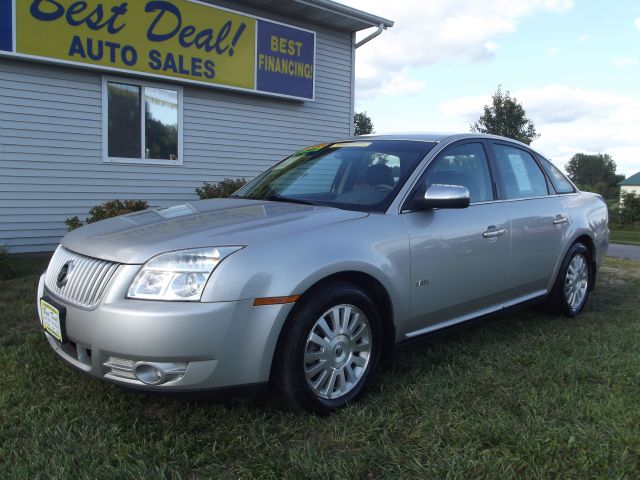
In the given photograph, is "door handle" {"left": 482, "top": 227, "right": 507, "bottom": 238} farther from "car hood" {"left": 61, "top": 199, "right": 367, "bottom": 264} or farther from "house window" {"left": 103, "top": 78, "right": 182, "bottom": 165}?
"house window" {"left": 103, "top": 78, "right": 182, "bottom": 165}

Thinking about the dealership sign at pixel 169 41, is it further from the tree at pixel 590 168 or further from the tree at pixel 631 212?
the tree at pixel 590 168

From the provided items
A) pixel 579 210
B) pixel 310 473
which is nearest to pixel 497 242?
pixel 579 210

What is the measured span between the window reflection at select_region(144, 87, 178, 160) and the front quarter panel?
274 inches

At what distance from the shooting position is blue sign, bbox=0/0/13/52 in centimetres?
730

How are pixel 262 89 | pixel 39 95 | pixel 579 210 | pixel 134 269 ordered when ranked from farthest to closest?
pixel 262 89 → pixel 39 95 → pixel 579 210 → pixel 134 269

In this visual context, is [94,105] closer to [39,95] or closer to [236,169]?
[39,95]

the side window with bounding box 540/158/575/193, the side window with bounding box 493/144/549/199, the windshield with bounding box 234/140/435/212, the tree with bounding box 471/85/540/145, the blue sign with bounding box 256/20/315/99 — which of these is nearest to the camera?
the windshield with bounding box 234/140/435/212

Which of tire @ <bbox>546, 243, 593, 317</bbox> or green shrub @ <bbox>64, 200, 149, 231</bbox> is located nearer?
tire @ <bbox>546, 243, 593, 317</bbox>

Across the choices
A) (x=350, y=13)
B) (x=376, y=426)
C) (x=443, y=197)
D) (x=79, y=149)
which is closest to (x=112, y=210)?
(x=79, y=149)

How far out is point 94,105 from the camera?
8594mm

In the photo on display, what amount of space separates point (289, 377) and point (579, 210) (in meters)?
3.44

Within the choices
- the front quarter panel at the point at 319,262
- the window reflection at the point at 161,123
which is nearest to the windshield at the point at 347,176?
the front quarter panel at the point at 319,262

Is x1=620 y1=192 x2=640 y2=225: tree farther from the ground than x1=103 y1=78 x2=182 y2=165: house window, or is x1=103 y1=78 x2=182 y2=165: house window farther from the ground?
x1=103 y1=78 x2=182 y2=165: house window

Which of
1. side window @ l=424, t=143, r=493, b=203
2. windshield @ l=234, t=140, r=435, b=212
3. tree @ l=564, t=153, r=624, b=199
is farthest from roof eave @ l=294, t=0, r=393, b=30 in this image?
tree @ l=564, t=153, r=624, b=199
